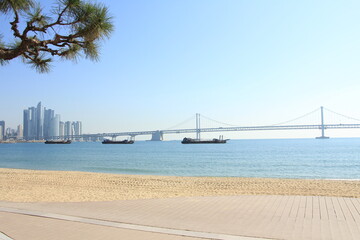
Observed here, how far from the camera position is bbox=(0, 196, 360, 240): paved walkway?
4320 mm

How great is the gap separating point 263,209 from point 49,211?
389 centimetres

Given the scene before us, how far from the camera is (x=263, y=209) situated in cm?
589

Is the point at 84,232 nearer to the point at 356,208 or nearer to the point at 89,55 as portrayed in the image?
the point at 89,55

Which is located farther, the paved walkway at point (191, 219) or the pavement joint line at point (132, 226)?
the paved walkway at point (191, 219)

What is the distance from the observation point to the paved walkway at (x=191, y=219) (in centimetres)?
432

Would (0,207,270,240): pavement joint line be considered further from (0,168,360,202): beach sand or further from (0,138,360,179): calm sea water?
(0,138,360,179): calm sea water

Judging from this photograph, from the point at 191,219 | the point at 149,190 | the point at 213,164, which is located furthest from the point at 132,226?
the point at 213,164

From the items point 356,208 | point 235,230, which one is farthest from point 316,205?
point 235,230

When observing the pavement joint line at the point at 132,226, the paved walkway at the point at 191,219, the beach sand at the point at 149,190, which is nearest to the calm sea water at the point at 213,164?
the beach sand at the point at 149,190

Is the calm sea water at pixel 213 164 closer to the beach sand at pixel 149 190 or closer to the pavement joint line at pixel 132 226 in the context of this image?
the beach sand at pixel 149 190

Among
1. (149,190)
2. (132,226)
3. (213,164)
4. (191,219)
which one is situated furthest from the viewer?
(213,164)

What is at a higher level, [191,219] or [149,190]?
[191,219]

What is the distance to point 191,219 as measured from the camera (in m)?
→ 5.15

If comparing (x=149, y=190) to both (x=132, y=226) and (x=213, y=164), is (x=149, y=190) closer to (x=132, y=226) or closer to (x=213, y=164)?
(x=132, y=226)
